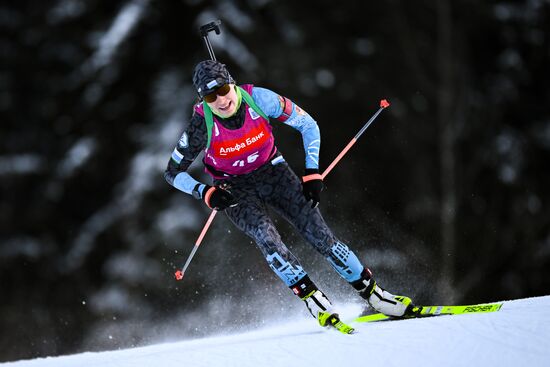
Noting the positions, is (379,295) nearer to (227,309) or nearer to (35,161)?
(227,309)

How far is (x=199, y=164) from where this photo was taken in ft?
26.6

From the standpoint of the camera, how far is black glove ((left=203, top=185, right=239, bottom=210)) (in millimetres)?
3294

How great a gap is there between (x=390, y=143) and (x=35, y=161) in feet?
17.8

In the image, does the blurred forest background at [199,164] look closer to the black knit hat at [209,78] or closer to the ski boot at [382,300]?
the ski boot at [382,300]

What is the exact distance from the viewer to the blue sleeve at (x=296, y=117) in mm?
3436

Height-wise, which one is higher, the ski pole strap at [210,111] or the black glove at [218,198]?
the ski pole strap at [210,111]

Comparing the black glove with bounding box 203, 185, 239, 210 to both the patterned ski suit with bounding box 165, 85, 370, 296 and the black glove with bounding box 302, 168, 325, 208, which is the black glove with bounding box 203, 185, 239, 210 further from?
the black glove with bounding box 302, 168, 325, 208

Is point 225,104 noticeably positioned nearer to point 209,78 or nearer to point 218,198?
point 209,78

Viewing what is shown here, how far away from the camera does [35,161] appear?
911cm

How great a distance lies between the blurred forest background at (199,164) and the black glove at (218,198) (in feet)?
14.4

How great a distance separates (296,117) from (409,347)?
5.00 ft

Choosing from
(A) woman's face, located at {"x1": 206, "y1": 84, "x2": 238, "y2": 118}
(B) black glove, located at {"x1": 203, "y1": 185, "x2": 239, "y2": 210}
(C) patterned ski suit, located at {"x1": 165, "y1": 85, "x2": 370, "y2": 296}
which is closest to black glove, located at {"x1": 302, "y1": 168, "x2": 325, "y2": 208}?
(C) patterned ski suit, located at {"x1": 165, "y1": 85, "x2": 370, "y2": 296}

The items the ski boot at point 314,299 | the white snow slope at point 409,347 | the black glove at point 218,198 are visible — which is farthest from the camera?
the black glove at point 218,198

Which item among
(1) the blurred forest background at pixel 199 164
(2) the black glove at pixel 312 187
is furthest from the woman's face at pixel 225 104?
(1) the blurred forest background at pixel 199 164
